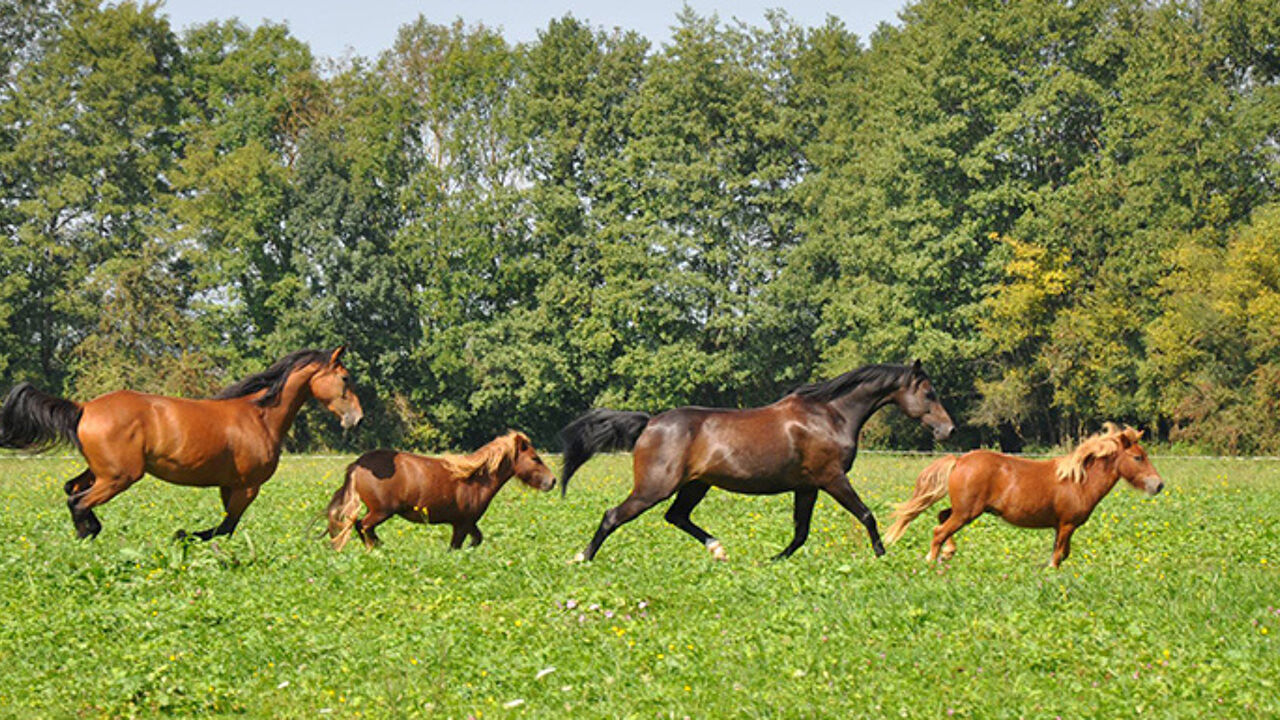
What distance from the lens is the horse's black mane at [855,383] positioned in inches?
600

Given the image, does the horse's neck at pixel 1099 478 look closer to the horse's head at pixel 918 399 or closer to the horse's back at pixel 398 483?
the horse's head at pixel 918 399

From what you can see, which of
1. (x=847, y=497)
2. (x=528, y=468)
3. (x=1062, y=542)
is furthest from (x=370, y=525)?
(x=1062, y=542)

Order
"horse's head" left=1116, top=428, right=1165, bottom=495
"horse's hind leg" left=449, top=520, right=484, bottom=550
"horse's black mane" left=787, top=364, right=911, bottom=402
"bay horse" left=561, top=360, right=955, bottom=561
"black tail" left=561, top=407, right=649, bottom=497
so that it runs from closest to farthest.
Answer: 1. "bay horse" left=561, top=360, right=955, bottom=561
2. "horse's head" left=1116, top=428, right=1165, bottom=495
3. "black tail" left=561, top=407, right=649, bottom=497
4. "horse's black mane" left=787, top=364, right=911, bottom=402
5. "horse's hind leg" left=449, top=520, right=484, bottom=550

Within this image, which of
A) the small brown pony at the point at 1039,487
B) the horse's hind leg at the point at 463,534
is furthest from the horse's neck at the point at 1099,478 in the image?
the horse's hind leg at the point at 463,534

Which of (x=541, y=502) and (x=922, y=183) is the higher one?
(x=922, y=183)

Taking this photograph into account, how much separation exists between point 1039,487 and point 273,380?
836cm

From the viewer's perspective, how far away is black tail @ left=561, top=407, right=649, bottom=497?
14.9 m

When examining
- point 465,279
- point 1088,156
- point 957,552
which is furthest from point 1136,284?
point 957,552

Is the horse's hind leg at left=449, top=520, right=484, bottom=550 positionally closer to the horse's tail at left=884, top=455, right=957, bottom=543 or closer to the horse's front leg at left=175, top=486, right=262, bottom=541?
the horse's front leg at left=175, top=486, right=262, bottom=541

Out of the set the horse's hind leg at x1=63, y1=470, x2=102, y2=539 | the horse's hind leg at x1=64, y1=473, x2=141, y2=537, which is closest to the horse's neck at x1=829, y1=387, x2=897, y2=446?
the horse's hind leg at x1=64, y1=473, x2=141, y2=537

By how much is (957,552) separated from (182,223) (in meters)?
53.5

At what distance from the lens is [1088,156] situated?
5178 centimetres

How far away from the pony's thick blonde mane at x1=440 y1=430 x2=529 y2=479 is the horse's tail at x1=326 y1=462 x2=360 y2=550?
41.4 inches

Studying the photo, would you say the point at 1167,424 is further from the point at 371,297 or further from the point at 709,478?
the point at 709,478
